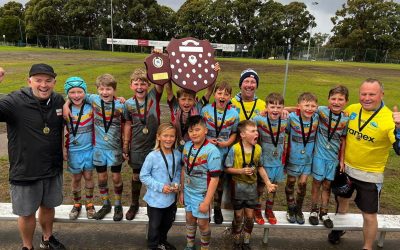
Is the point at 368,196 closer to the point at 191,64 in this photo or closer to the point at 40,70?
the point at 191,64

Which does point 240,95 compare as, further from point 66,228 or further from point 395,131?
point 66,228

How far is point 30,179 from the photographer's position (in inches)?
139

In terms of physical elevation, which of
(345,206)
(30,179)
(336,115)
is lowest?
(345,206)

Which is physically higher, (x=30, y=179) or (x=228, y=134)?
(x=228, y=134)

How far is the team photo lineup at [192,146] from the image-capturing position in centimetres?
359

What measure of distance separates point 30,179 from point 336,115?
3498mm

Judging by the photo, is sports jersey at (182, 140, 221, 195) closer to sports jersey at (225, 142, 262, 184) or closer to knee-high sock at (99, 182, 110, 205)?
sports jersey at (225, 142, 262, 184)

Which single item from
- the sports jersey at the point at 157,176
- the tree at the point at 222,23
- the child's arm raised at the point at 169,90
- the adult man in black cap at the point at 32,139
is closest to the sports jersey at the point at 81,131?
the adult man in black cap at the point at 32,139

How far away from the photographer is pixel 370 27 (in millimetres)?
65812

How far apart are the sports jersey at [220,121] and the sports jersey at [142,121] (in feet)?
1.90

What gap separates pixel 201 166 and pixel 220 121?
2.05 ft

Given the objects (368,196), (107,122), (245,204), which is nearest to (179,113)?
(107,122)

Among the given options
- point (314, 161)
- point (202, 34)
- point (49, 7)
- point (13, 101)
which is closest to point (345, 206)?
point (314, 161)

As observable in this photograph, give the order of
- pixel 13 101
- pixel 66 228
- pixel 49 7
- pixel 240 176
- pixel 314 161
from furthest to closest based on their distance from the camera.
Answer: pixel 49 7
pixel 66 228
pixel 314 161
pixel 240 176
pixel 13 101
